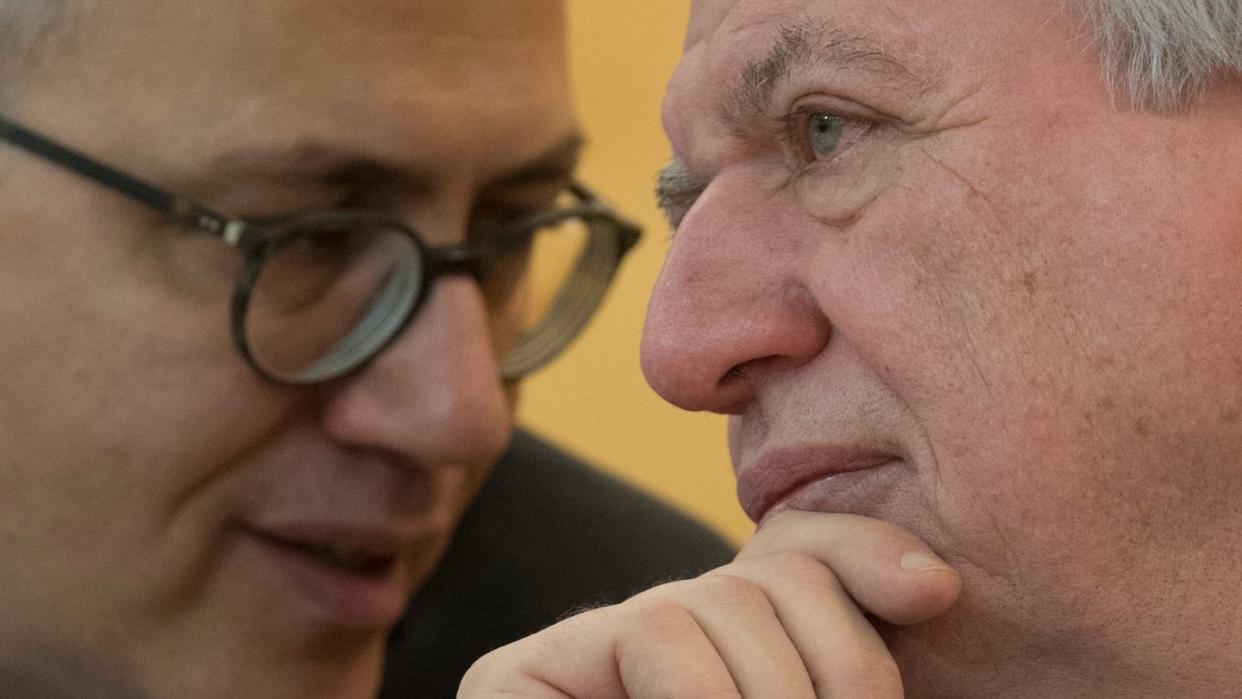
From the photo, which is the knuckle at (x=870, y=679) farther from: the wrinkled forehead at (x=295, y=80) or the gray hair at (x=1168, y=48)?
the wrinkled forehead at (x=295, y=80)

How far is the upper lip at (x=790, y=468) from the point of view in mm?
1217

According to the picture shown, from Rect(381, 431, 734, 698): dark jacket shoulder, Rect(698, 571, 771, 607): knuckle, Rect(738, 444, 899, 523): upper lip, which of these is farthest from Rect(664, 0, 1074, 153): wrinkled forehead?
Rect(381, 431, 734, 698): dark jacket shoulder

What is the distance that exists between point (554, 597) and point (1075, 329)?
159cm

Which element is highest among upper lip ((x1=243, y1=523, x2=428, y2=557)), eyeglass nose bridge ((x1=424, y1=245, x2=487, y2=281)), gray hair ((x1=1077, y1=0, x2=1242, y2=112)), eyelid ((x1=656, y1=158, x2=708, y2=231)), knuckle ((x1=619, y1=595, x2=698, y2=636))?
→ gray hair ((x1=1077, y1=0, x2=1242, y2=112))

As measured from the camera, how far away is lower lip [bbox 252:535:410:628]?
6.34 feet

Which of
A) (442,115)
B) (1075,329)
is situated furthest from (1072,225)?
(442,115)

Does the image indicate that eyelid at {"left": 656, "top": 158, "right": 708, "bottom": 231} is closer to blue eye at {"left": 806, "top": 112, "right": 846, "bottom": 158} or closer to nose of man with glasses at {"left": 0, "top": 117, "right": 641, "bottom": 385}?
blue eye at {"left": 806, "top": 112, "right": 846, "bottom": 158}

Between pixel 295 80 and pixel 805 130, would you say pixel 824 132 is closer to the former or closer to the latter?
pixel 805 130

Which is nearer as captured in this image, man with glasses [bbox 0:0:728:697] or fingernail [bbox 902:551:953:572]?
fingernail [bbox 902:551:953:572]

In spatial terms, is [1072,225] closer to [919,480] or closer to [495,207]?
[919,480]

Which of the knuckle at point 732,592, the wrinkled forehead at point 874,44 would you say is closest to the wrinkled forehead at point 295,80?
the wrinkled forehead at point 874,44

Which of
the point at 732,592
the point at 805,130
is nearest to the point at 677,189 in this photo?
the point at 805,130

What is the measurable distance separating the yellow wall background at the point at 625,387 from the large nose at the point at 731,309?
195cm

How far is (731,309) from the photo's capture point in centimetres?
126
